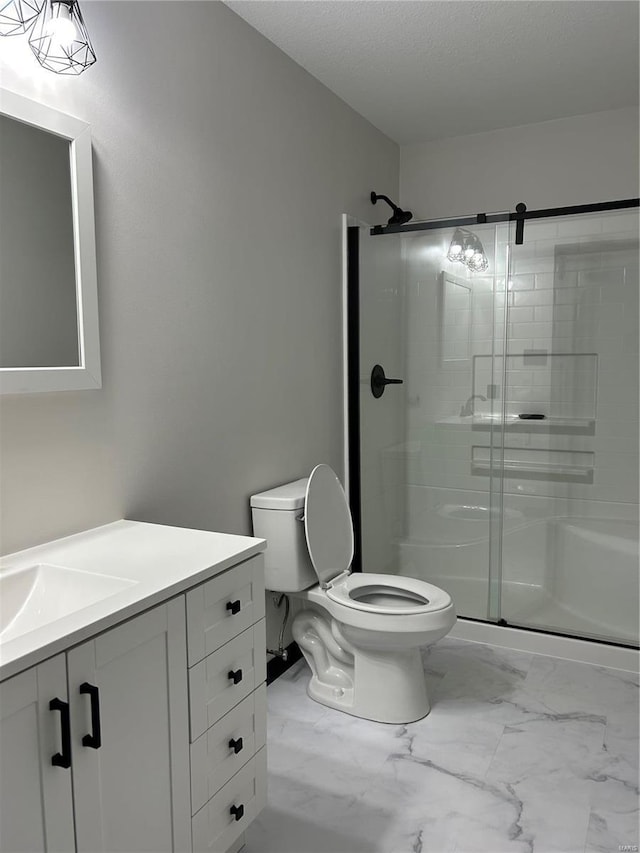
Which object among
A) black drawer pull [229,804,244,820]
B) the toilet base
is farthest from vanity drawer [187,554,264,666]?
the toilet base

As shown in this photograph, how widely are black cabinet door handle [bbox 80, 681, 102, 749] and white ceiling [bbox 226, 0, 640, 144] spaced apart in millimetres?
2154

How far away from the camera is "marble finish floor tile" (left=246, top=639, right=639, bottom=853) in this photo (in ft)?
5.90

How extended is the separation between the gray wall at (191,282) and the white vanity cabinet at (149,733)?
19.7 inches

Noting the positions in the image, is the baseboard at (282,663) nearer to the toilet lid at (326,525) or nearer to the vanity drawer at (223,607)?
the toilet lid at (326,525)

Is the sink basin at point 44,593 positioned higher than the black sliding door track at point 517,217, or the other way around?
the black sliding door track at point 517,217

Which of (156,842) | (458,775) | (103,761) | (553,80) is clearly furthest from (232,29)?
(458,775)

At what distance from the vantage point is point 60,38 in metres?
1.50

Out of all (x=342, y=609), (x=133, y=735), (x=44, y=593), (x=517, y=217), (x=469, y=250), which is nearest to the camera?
(x=133, y=735)

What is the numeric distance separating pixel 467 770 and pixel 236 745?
0.90m

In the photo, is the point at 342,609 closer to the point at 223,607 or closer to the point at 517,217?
the point at 223,607

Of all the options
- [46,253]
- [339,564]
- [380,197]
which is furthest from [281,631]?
[380,197]

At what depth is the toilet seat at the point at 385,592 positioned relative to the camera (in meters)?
2.40

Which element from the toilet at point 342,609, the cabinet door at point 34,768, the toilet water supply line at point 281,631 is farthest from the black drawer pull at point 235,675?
the toilet water supply line at point 281,631

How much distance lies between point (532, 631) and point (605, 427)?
959 millimetres
